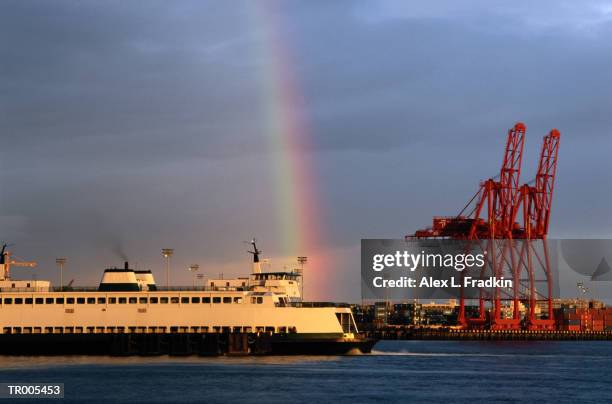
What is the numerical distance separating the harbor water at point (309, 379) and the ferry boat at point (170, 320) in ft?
3.63

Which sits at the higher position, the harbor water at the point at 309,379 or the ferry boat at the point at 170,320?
the ferry boat at the point at 170,320

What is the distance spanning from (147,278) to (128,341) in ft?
20.0

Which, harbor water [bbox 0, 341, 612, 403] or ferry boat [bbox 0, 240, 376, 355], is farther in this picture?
ferry boat [bbox 0, 240, 376, 355]

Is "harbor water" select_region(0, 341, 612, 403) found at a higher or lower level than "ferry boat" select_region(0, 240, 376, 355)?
lower

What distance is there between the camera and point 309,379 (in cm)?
6303

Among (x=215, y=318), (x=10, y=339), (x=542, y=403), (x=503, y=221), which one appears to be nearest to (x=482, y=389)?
(x=542, y=403)

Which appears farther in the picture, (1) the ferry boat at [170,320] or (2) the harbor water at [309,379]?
(1) the ferry boat at [170,320]

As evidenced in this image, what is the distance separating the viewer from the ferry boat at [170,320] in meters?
75.4

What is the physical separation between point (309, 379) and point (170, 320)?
18122 millimetres

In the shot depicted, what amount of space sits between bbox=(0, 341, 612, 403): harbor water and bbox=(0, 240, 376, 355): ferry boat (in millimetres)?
1108

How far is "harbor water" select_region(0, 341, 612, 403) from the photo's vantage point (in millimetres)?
55791

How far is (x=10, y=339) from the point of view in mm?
77750

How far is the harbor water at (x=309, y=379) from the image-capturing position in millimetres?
55791

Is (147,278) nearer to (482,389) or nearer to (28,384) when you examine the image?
(28,384)
